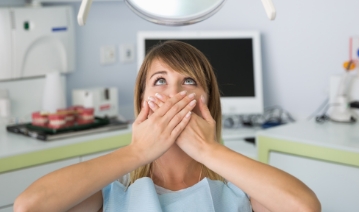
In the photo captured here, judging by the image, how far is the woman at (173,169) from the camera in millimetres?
1311

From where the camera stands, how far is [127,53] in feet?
11.2

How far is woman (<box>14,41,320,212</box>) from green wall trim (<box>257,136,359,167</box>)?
3.00 feet

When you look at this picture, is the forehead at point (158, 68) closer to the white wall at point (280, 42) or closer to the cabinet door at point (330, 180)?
the cabinet door at point (330, 180)

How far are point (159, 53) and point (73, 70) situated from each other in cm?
168

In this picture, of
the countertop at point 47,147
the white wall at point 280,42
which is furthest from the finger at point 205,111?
the white wall at point 280,42

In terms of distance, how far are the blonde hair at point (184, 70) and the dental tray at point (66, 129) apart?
1055 mm

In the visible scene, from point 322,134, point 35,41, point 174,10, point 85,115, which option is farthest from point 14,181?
point 174,10

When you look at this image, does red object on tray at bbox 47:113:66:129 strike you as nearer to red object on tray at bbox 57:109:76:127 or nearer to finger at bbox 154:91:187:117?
red object on tray at bbox 57:109:76:127

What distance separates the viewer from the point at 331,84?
287cm

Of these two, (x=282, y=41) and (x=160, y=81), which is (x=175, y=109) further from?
(x=282, y=41)

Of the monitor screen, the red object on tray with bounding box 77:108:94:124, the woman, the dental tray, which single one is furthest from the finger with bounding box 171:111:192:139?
the monitor screen

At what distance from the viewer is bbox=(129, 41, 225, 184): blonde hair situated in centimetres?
151

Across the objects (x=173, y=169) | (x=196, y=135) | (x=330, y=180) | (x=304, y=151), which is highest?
(x=196, y=135)

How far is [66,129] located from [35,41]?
577mm
